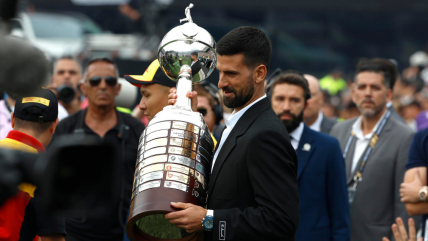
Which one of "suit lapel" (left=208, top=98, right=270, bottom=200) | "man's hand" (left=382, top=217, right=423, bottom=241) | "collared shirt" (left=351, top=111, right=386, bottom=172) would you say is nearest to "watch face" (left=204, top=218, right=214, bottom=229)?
"suit lapel" (left=208, top=98, right=270, bottom=200)

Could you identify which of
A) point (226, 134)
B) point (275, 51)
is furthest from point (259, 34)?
point (275, 51)

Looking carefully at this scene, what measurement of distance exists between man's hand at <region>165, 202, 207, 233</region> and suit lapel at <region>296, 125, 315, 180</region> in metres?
1.83

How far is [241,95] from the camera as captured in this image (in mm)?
2725

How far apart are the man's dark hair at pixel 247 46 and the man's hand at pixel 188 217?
80cm

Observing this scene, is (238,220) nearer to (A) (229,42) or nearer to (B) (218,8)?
A: (A) (229,42)

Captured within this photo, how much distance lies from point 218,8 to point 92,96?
1293 centimetres

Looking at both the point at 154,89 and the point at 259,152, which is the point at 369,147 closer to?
the point at 154,89

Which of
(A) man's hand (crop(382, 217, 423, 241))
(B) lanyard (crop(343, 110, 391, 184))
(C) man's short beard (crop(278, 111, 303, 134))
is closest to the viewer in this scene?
(A) man's hand (crop(382, 217, 423, 241))

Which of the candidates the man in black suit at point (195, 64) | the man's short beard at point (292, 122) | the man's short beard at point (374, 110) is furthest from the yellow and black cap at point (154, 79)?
the man's short beard at point (374, 110)

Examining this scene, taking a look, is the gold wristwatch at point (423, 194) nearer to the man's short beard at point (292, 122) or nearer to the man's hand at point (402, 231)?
the man's hand at point (402, 231)

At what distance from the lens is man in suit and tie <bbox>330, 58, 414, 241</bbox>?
4.55 meters

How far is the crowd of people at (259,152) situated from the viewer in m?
2.49

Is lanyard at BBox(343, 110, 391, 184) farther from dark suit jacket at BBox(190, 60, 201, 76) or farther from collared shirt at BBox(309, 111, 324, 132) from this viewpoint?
dark suit jacket at BBox(190, 60, 201, 76)

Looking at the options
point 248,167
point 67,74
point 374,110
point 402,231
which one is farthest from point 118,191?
point 67,74
